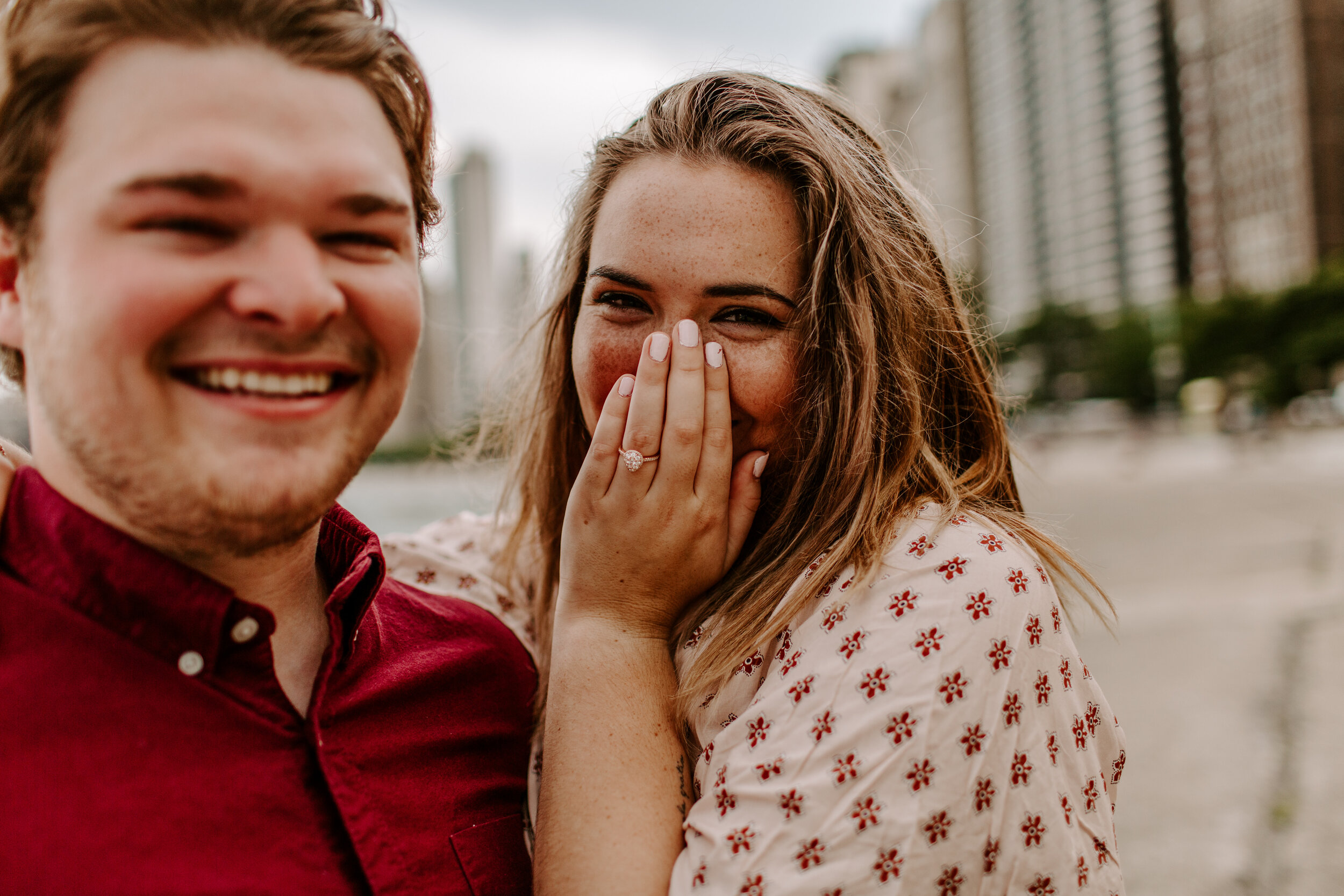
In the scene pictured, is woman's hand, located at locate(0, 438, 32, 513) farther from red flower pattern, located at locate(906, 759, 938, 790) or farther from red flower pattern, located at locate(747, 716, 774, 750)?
red flower pattern, located at locate(906, 759, 938, 790)

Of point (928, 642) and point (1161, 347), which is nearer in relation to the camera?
point (928, 642)

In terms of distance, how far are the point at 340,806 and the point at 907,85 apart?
10718 centimetres

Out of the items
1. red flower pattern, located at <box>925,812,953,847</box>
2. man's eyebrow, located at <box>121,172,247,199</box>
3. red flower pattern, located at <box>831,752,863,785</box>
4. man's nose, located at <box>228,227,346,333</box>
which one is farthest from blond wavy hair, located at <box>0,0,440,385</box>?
red flower pattern, located at <box>925,812,953,847</box>

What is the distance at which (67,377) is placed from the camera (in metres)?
1.12

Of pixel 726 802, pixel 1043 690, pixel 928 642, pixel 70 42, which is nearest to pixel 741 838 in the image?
pixel 726 802

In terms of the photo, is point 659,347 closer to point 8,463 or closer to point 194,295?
point 194,295

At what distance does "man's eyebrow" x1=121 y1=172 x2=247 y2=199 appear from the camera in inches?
43.3

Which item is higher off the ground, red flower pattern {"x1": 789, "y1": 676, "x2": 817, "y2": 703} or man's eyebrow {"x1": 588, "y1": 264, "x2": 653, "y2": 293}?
man's eyebrow {"x1": 588, "y1": 264, "x2": 653, "y2": 293}

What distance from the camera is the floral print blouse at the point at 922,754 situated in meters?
1.29

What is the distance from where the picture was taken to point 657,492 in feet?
A: 5.70

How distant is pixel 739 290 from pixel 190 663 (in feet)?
3.63

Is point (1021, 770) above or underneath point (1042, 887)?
above

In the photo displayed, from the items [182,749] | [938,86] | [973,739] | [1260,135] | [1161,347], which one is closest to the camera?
[182,749]

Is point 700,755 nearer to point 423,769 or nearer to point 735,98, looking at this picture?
point 423,769
